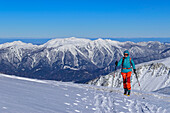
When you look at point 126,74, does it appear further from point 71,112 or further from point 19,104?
point 19,104

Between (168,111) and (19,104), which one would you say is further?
(168,111)

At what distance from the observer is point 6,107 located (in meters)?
9.96

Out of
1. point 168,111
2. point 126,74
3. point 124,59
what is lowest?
point 168,111

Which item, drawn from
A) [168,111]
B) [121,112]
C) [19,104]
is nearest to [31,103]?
[19,104]

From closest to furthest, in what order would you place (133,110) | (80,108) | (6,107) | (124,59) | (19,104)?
(6,107), (19,104), (80,108), (133,110), (124,59)

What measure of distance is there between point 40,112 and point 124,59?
1052 cm

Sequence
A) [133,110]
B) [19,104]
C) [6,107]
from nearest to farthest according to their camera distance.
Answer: [6,107], [19,104], [133,110]

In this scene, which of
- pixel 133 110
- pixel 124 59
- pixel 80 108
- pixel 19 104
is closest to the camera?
pixel 19 104

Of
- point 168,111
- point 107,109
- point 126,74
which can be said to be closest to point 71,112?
point 107,109

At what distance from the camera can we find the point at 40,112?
10250mm

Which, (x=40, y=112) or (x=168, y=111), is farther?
(x=168, y=111)

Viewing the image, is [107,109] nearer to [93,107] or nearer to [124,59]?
[93,107]

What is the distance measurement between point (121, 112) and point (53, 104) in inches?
152

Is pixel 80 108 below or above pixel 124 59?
below
